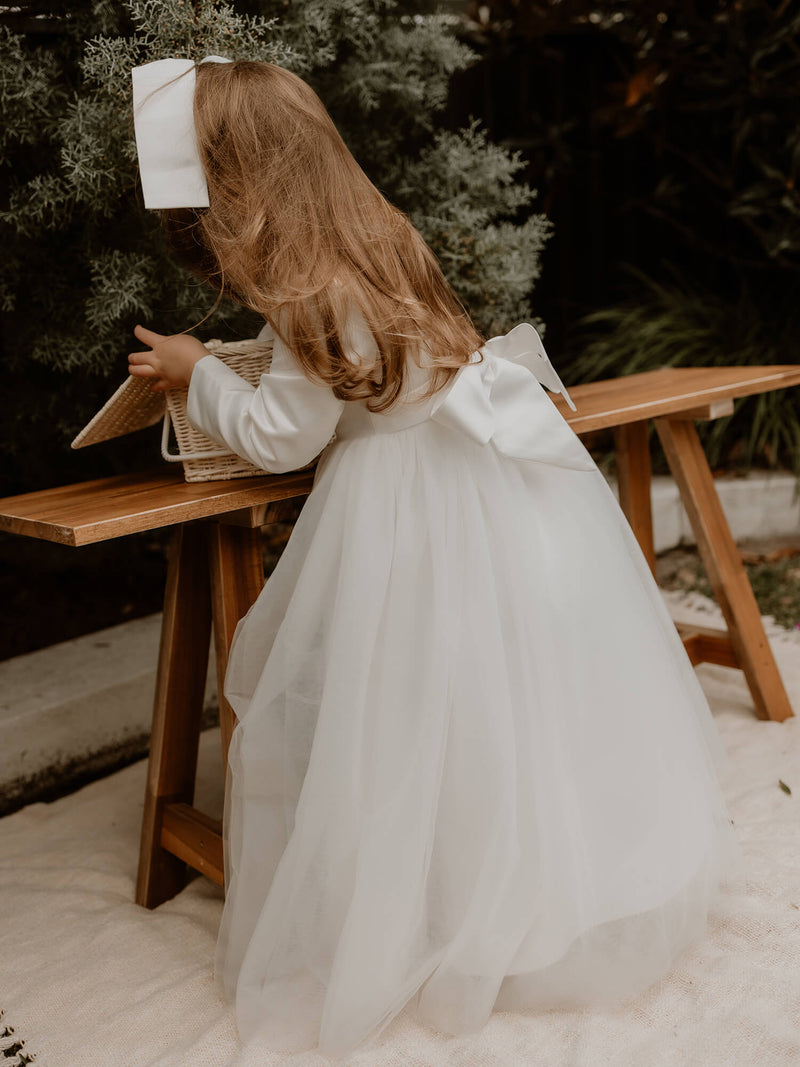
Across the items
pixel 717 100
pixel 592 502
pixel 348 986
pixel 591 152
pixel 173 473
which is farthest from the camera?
pixel 591 152

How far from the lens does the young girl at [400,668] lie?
1.48 meters

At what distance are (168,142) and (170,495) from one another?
0.56 meters

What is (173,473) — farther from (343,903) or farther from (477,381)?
(343,903)

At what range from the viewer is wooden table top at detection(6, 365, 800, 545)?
1454 mm

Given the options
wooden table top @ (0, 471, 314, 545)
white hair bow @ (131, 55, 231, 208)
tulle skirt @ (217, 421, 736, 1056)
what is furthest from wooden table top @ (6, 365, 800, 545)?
white hair bow @ (131, 55, 231, 208)

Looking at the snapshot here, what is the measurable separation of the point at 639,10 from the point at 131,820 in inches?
150

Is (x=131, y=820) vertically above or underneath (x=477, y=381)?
underneath

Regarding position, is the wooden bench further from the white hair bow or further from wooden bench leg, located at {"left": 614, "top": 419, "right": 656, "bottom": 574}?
the white hair bow

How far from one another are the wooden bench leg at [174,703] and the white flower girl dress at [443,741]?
0.96 feet

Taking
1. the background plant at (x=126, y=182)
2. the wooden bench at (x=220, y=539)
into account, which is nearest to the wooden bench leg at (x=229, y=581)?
the wooden bench at (x=220, y=539)

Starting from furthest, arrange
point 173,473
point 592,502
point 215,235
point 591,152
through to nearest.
Answer: point 591,152 → point 173,473 → point 592,502 → point 215,235

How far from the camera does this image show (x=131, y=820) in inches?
90.4

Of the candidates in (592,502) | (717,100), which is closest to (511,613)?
(592,502)

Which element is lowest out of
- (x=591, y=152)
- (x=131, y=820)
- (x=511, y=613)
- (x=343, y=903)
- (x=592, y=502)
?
(x=131, y=820)
